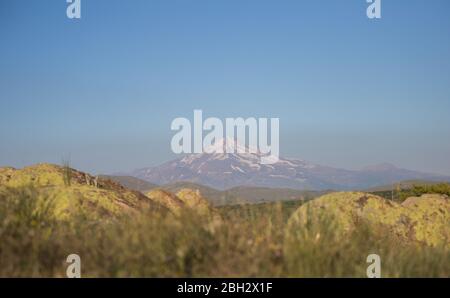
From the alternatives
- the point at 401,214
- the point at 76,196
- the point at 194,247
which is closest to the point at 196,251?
the point at 194,247

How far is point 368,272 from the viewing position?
271 inches

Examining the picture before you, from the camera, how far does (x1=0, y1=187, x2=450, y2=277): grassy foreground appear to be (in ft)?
22.1

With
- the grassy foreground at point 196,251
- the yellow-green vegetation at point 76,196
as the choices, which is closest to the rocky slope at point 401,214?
the yellow-green vegetation at point 76,196

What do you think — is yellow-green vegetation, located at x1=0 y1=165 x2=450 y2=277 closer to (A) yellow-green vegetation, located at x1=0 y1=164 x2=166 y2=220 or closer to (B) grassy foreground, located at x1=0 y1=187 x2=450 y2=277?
(B) grassy foreground, located at x1=0 y1=187 x2=450 y2=277

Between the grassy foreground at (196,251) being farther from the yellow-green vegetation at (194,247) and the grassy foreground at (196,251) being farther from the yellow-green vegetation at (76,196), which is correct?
the yellow-green vegetation at (76,196)

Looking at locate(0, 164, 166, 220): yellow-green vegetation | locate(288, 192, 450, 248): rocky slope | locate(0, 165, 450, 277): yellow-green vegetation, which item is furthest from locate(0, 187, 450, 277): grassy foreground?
locate(288, 192, 450, 248): rocky slope

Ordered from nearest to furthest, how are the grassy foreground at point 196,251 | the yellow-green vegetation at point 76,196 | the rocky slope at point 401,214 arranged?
the grassy foreground at point 196,251, the yellow-green vegetation at point 76,196, the rocky slope at point 401,214

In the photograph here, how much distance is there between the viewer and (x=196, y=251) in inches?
273

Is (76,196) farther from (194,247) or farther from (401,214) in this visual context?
(401,214)

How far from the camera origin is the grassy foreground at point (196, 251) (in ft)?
22.1

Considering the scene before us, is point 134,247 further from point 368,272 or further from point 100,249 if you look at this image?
point 368,272

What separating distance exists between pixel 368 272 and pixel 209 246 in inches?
79.5

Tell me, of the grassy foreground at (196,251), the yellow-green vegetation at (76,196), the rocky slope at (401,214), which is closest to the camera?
the grassy foreground at (196,251)

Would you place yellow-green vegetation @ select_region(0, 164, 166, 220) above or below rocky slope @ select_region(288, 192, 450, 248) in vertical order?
above
